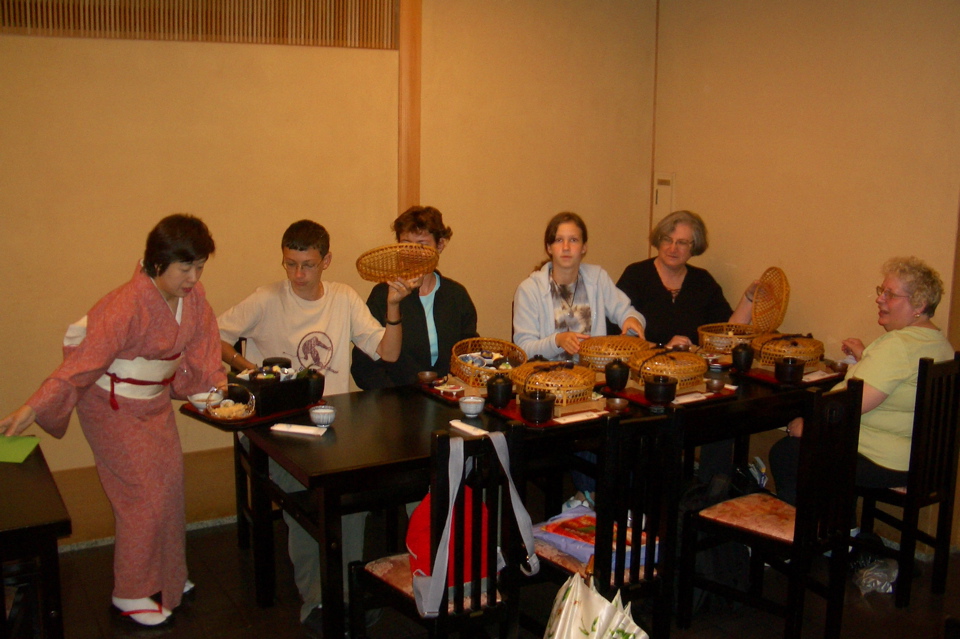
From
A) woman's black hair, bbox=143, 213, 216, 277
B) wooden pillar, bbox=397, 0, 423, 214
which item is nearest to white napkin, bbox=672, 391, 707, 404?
woman's black hair, bbox=143, 213, 216, 277

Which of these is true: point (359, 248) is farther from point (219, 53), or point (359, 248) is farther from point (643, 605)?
point (643, 605)

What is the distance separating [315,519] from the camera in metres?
2.19

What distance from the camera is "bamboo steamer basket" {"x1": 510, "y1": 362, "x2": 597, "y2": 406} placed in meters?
2.51

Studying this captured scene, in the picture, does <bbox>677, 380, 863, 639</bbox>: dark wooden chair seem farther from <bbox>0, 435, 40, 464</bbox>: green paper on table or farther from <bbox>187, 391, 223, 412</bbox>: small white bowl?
<bbox>0, 435, 40, 464</bbox>: green paper on table

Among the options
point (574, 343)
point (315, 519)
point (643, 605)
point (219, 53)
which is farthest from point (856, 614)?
point (219, 53)

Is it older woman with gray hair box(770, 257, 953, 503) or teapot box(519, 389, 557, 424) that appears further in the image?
older woman with gray hair box(770, 257, 953, 503)

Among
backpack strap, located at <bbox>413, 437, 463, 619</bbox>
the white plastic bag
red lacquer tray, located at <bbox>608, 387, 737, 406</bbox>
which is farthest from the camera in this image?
red lacquer tray, located at <bbox>608, 387, 737, 406</bbox>

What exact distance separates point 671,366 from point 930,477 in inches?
39.2

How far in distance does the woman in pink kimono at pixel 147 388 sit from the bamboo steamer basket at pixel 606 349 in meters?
1.32

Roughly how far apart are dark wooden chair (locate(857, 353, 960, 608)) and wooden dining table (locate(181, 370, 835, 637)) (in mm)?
421

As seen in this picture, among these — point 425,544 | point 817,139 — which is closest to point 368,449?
point 425,544

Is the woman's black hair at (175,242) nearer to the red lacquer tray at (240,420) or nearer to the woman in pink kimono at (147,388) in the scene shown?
the woman in pink kimono at (147,388)

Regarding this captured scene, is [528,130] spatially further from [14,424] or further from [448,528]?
[14,424]

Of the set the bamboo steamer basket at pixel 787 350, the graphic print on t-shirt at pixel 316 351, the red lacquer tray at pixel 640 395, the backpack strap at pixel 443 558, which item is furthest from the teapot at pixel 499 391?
the bamboo steamer basket at pixel 787 350
